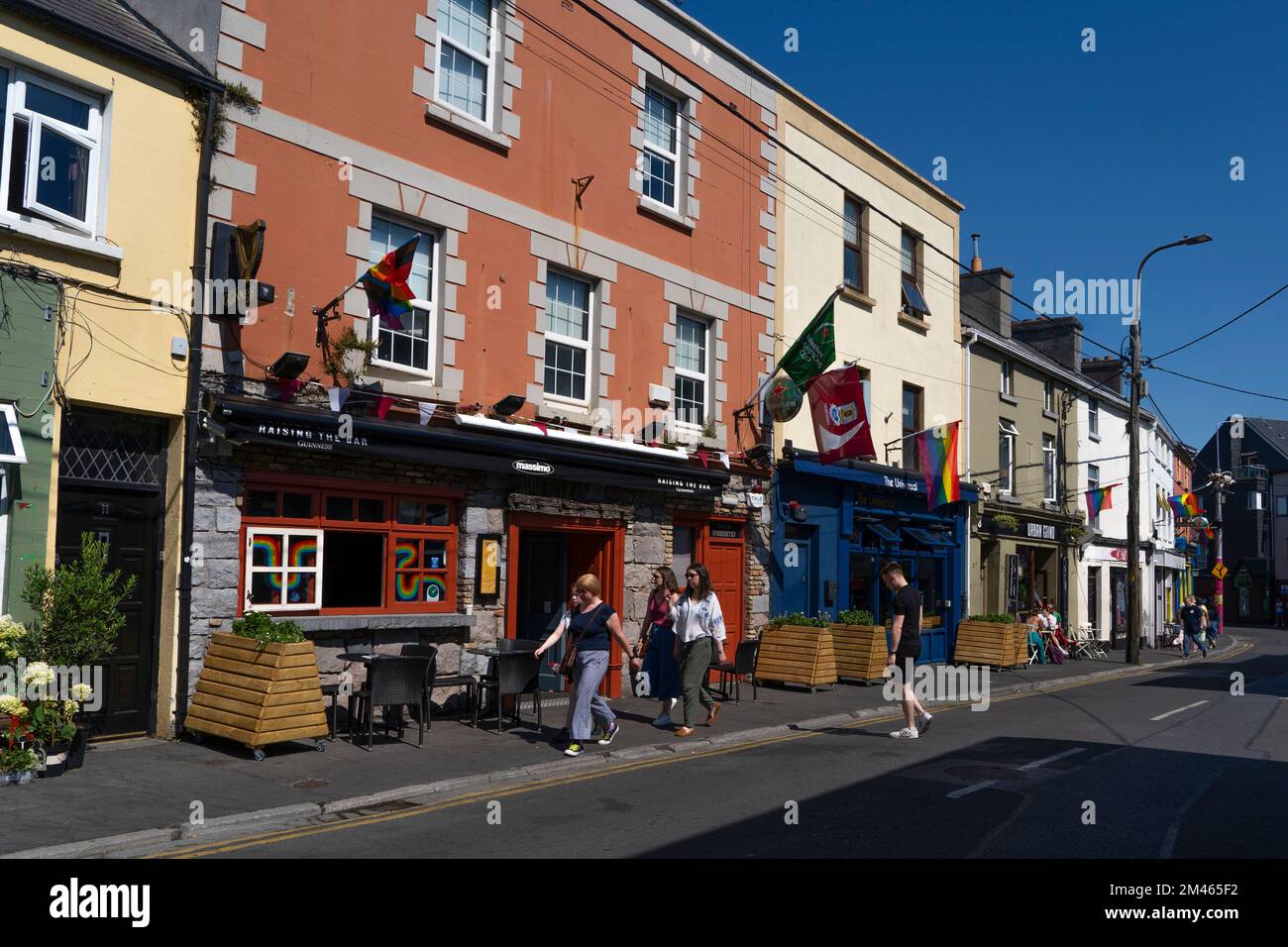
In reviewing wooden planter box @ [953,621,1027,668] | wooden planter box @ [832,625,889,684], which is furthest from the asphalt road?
wooden planter box @ [953,621,1027,668]

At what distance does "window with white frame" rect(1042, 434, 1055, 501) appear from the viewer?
3033 cm

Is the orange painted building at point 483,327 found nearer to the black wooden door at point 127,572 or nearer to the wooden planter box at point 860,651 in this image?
the black wooden door at point 127,572

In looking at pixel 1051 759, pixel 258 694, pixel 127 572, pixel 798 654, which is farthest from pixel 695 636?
pixel 127 572

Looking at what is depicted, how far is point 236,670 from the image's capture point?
32.3 ft

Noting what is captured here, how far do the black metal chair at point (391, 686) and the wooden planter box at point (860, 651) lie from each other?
9.04 m

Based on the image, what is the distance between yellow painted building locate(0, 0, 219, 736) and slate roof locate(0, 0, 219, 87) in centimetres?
2

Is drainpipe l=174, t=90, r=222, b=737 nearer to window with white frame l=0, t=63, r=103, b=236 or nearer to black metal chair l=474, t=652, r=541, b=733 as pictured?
window with white frame l=0, t=63, r=103, b=236

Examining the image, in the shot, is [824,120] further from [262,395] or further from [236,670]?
[236,670]

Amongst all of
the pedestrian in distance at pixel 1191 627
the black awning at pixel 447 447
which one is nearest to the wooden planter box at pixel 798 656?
the black awning at pixel 447 447

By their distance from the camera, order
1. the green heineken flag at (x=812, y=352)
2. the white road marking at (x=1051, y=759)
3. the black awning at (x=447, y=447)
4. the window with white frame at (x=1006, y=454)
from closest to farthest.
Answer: the white road marking at (x=1051, y=759) < the black awning at (x=447, y=447) < the green heineken flag at (x=812, y=352) < the window with white frame at (x=1006, y=454)

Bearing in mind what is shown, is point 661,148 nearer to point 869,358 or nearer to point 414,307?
point 414,307

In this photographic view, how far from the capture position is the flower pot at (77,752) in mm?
8688

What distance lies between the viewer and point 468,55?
13.6m

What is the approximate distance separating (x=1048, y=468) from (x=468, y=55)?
906 inches
